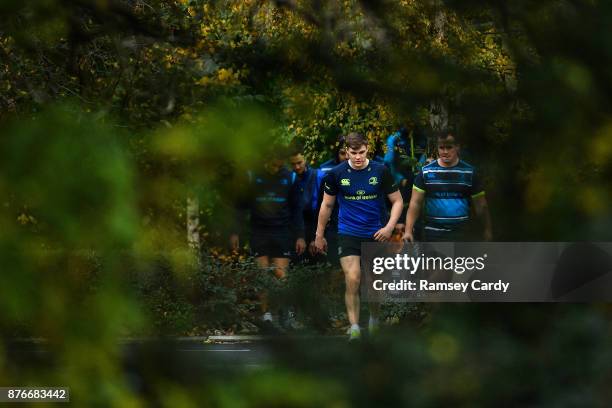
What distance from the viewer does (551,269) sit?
1890 mm

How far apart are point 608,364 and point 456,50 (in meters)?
0.60

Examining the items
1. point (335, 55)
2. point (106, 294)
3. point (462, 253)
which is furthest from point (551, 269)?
point (106, 294)

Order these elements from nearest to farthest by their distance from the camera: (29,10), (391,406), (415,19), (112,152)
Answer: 1. (112,152)
2. (29,10)
3. (391,406)
4. (415,19)

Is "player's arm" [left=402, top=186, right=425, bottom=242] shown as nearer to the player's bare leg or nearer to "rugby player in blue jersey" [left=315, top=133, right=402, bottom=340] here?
the player's bare leg

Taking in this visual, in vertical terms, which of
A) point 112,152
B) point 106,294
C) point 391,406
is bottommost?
point 391,406

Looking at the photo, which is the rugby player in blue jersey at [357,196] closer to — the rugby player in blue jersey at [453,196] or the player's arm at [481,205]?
the rugby player in blue jersey at [453,196]

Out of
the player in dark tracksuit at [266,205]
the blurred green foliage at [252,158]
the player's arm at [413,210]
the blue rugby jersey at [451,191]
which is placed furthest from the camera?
Answer: the player's arm at [413,210]

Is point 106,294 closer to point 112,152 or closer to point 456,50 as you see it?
point 112,152

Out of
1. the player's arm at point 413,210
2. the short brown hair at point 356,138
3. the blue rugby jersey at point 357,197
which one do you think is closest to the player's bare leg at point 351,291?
the player's arm at point 413,210

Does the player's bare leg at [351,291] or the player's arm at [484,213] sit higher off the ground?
the player's arm at [484,213]

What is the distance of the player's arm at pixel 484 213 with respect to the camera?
1.89m

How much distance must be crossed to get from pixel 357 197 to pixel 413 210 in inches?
182

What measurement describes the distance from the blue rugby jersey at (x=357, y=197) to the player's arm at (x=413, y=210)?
4.30 m

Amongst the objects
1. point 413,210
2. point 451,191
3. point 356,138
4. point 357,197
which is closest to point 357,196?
point 357,197
